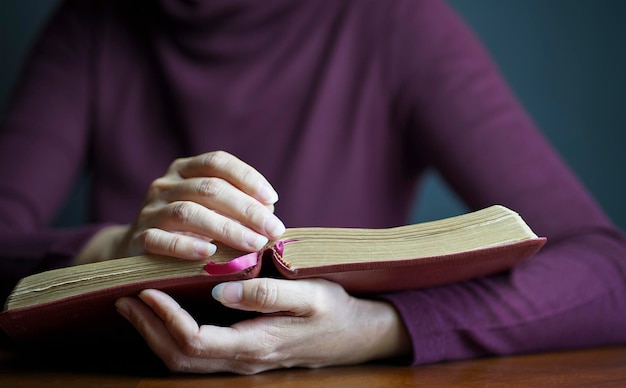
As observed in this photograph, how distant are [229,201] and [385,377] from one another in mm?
196

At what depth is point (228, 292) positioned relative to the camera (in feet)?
1.89

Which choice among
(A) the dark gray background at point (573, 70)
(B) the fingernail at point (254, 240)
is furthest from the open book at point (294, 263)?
(A) the dark gray background at point (573, 70)

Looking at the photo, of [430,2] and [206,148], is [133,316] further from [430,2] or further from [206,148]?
[430,2]

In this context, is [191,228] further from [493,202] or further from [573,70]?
[573,70]

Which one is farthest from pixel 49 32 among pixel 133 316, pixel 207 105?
pixel 133 316

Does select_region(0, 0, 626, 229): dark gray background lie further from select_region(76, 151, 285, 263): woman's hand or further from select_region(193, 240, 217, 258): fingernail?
select_region(193, 240, 217, 258): fingernail

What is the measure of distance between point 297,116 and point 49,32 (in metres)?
0.49

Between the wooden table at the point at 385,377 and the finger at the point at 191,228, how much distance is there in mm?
110

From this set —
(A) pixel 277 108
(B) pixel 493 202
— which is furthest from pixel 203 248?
(A) pixel 277 108

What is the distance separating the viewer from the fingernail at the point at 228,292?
58 centimetres

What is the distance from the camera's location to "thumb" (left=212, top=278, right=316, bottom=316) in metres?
0.58

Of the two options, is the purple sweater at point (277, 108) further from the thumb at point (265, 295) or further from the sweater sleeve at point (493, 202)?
the thumb at point (265, 295)

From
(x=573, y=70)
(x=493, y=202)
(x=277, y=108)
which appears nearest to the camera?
(x=493, y=202)

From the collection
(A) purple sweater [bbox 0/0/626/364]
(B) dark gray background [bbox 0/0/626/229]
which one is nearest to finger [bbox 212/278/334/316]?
(A) purple sweater [bbox 0/0/626/364]
